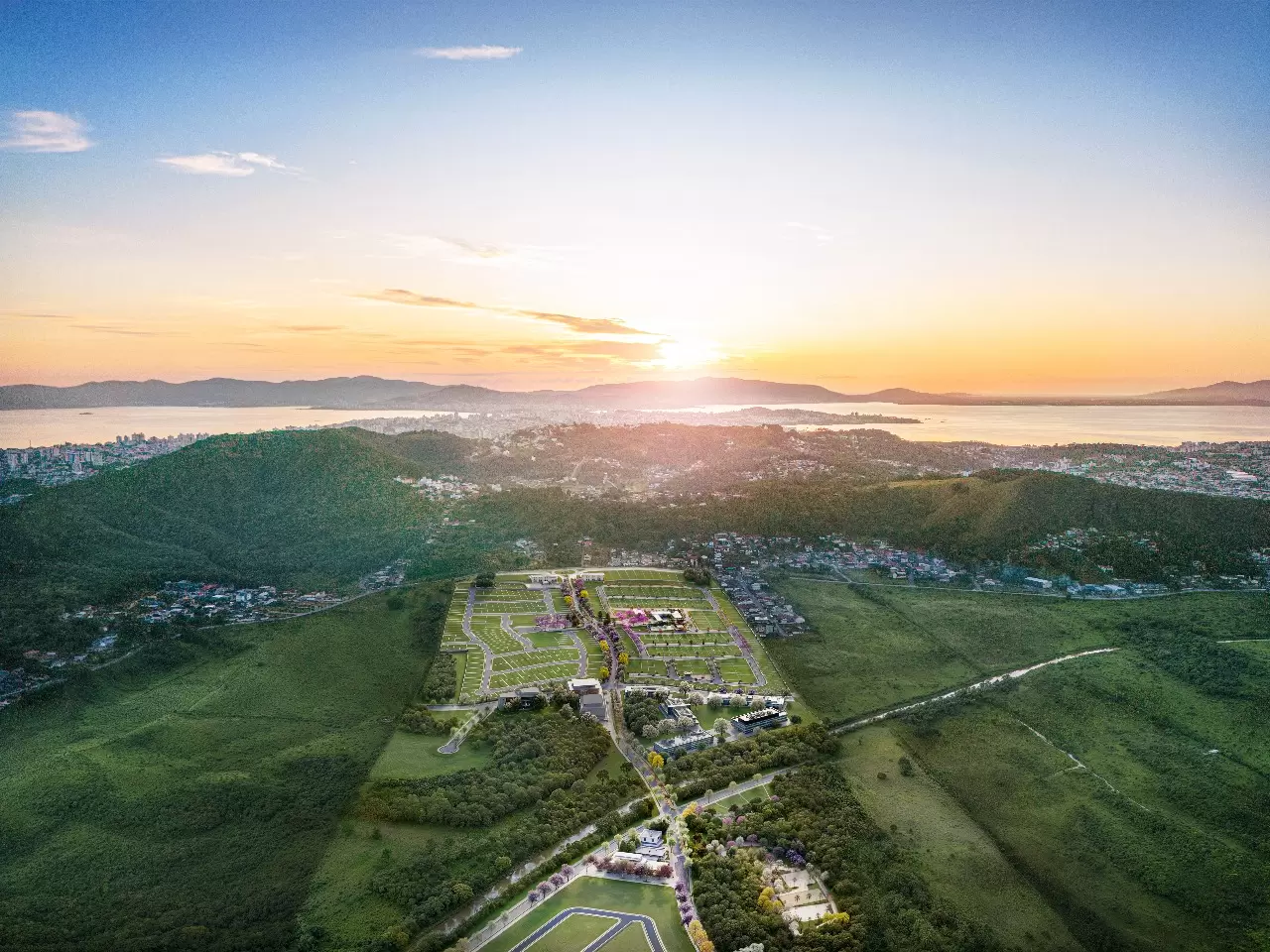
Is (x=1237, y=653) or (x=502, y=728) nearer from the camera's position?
(x=502, y=728)

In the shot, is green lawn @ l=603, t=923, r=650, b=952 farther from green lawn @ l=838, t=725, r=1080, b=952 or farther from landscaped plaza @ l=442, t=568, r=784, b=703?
landscaped plaza @ l=442, t=568, r=784, b=703

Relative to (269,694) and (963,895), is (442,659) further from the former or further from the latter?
(963,895)

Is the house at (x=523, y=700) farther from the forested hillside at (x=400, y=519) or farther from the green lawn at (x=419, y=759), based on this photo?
the forested hillside at (x=400, y=519)

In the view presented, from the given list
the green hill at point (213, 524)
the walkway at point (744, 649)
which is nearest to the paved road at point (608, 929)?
the walkway at point (744, 649)

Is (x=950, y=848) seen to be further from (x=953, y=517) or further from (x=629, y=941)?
(x=953, y=517)

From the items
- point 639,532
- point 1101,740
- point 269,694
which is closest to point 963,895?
point 1101,740
